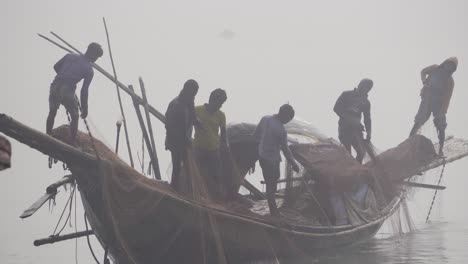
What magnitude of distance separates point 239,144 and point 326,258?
3018 mm

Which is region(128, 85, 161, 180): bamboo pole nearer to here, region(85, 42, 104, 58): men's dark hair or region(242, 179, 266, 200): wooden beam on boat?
region(242, 179, 266, 200): wooden beam on boat

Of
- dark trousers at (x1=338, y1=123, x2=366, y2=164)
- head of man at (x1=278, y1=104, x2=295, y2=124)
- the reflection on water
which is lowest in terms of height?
the reflection on water

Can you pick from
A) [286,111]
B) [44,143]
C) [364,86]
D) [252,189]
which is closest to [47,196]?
[44,143]

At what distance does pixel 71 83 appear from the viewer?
7.34m

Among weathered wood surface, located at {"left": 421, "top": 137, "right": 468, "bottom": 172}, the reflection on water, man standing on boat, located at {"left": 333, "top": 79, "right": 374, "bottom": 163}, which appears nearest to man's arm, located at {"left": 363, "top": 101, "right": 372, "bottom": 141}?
man standing on boat, located at {"left": 333, "top": 79, "right": 374, "bottom": 163}

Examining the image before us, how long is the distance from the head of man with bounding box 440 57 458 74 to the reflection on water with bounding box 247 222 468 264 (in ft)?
14.3

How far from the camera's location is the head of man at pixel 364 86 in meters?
11.5

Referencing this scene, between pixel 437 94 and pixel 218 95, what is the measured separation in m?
7.17

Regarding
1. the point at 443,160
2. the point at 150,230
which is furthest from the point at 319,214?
the point at 443,160

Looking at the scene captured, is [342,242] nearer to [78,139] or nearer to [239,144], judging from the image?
[239,144]

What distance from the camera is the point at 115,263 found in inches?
308

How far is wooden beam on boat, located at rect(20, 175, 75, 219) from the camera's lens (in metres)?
5.89

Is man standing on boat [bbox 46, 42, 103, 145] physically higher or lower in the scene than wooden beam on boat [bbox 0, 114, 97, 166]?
higher

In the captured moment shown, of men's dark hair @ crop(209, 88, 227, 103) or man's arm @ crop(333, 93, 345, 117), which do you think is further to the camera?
man's arm @ crop(333, 93, 345, 117)
